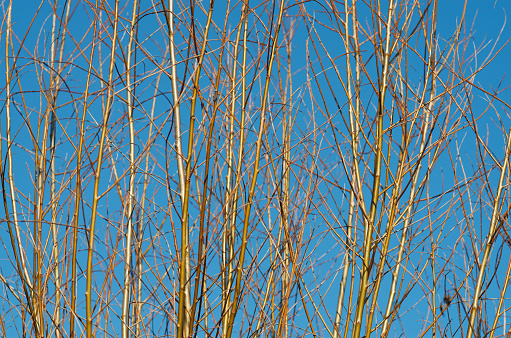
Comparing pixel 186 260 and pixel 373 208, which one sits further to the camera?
pixel 373 208

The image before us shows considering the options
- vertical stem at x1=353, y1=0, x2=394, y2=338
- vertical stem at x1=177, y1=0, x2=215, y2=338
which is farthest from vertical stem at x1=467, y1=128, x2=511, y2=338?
vertical stem at x1=177, y1=0, x2=215, y2=338

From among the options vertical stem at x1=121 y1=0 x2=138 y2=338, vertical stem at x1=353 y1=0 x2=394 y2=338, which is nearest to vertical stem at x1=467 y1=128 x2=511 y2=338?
vertical stem at x1=353 y1=0 x2=394 y2=338

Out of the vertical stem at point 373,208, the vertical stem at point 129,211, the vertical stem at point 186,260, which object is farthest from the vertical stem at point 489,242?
the vertical stem at point 129,211

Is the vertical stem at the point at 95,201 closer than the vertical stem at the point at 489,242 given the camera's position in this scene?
Yes

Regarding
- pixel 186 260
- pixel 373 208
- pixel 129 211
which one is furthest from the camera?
pixel 129 211

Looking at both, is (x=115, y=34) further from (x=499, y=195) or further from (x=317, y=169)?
(x=499, y=195)

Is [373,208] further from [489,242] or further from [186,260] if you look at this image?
[186,260]

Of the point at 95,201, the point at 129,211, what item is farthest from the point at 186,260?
the point at 129,211

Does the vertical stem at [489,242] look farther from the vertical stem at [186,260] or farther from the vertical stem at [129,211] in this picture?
the vertical stem at [129,211]

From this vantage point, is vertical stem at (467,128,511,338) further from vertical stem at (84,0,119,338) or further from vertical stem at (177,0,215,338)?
vertical stem at (84,0,119,338)

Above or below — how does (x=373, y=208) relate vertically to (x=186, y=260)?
above

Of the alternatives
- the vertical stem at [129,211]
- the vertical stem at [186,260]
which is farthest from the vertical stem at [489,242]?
the vertical stem at [129,211]

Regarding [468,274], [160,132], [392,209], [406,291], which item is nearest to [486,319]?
[468,274]

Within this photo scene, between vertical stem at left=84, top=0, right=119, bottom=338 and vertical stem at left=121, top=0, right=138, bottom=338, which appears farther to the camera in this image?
vertical stem at left=121, top=0, right=138, bottom=338
